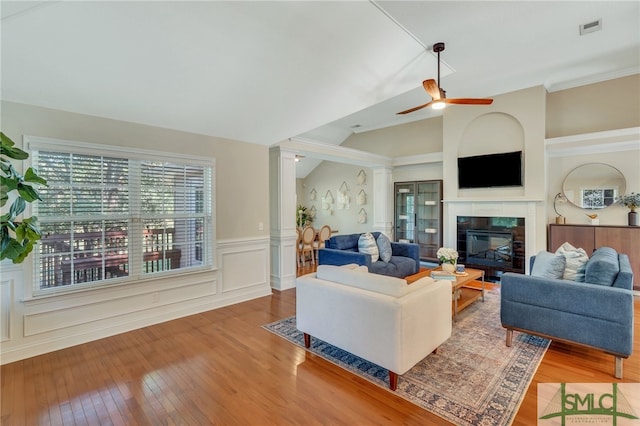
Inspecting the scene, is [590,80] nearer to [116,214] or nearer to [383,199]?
[383,199]

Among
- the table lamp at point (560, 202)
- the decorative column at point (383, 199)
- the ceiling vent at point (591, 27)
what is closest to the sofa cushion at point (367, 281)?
the ceiling vent at point (591, 27)

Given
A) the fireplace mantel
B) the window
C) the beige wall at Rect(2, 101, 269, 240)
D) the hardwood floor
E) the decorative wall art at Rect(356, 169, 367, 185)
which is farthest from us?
the decorative wall art at Rect(356, 169, 367, 185)

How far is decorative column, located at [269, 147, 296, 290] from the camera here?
201 inches

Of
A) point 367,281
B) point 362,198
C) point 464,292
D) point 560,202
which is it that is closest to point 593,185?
point 560,202

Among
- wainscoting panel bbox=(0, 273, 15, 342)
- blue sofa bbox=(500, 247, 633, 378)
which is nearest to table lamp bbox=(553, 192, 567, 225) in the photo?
blue sofa bbox=(500, 247, 633, 378)

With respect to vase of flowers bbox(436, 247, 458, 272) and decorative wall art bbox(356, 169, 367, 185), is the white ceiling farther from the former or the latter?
decorative wall art bbox(356, 169, 367, 185)

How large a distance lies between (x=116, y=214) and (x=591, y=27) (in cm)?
583

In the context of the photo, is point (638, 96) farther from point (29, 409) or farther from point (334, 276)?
point (29, 409)

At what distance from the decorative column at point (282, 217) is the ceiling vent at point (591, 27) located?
13.5 ft

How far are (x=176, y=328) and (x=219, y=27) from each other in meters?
3.21

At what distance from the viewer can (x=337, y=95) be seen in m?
3.79

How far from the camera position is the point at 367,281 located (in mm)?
2465

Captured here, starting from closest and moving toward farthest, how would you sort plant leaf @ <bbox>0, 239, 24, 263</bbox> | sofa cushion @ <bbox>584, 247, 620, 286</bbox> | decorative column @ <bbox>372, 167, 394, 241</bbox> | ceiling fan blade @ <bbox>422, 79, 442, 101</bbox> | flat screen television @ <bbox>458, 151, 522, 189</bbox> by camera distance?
plant leaf @ <bbox>0, 239, 24, 263</bbox>
sofa cushion @ <bbox>584, 247, 620, 286</bbox>
ceiling fan blade @ <bbox>422, 79, 442, 101</bbox>
flat screen television @ <bbox>458, 151, 522, 189</bbox>
decorative column @ <bbox>372, 167, 394, 241</bbox>

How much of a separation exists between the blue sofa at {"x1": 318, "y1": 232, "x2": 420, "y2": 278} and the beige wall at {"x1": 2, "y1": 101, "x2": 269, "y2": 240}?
1.09 m
